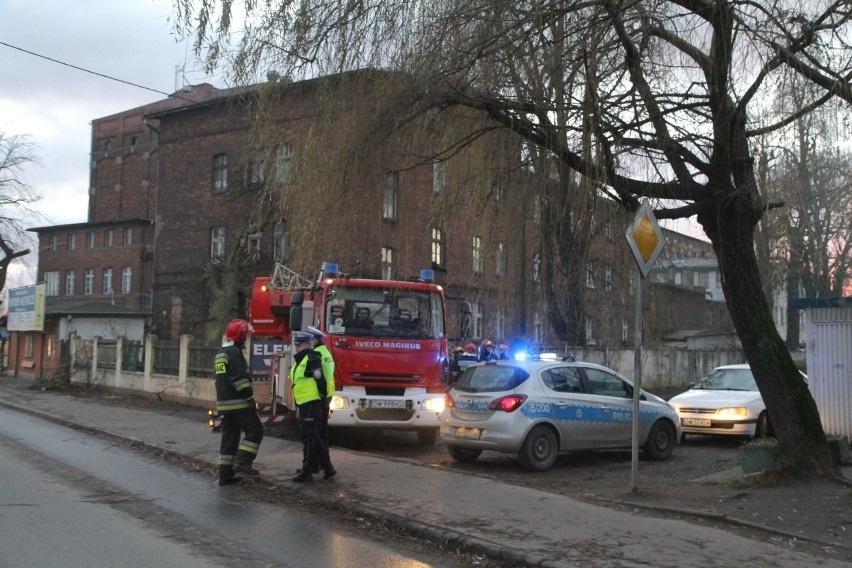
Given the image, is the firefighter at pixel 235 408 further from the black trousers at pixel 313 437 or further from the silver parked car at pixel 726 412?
the silver parked car at pixel 726 412

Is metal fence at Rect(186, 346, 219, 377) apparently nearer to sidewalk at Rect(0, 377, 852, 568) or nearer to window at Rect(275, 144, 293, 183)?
sidewalk at Rect(0, 377, 852, 568)

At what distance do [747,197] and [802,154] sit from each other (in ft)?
2.93

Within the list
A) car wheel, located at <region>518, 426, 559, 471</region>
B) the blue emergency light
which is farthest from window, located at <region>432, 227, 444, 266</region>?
car wheel, located at <region>518, 426, 559, 471</region>

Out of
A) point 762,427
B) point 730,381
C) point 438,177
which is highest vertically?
point 438,177

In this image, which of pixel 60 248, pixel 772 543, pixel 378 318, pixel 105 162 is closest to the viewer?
pixel 772 543

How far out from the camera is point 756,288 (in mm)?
9227

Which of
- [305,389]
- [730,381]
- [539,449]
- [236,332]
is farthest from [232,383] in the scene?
[730,381]

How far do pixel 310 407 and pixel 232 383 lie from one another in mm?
991

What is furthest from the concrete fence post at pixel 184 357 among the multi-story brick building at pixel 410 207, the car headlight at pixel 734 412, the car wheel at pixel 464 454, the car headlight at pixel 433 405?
the car headlight at pixel 734 412

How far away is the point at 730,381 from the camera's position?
15469mm

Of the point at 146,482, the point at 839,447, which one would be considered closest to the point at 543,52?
the point at 839,447

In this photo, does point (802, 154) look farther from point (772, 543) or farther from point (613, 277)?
point (772, 543)

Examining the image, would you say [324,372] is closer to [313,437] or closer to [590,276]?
[313,437]

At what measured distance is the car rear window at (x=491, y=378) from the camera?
11289 mm
